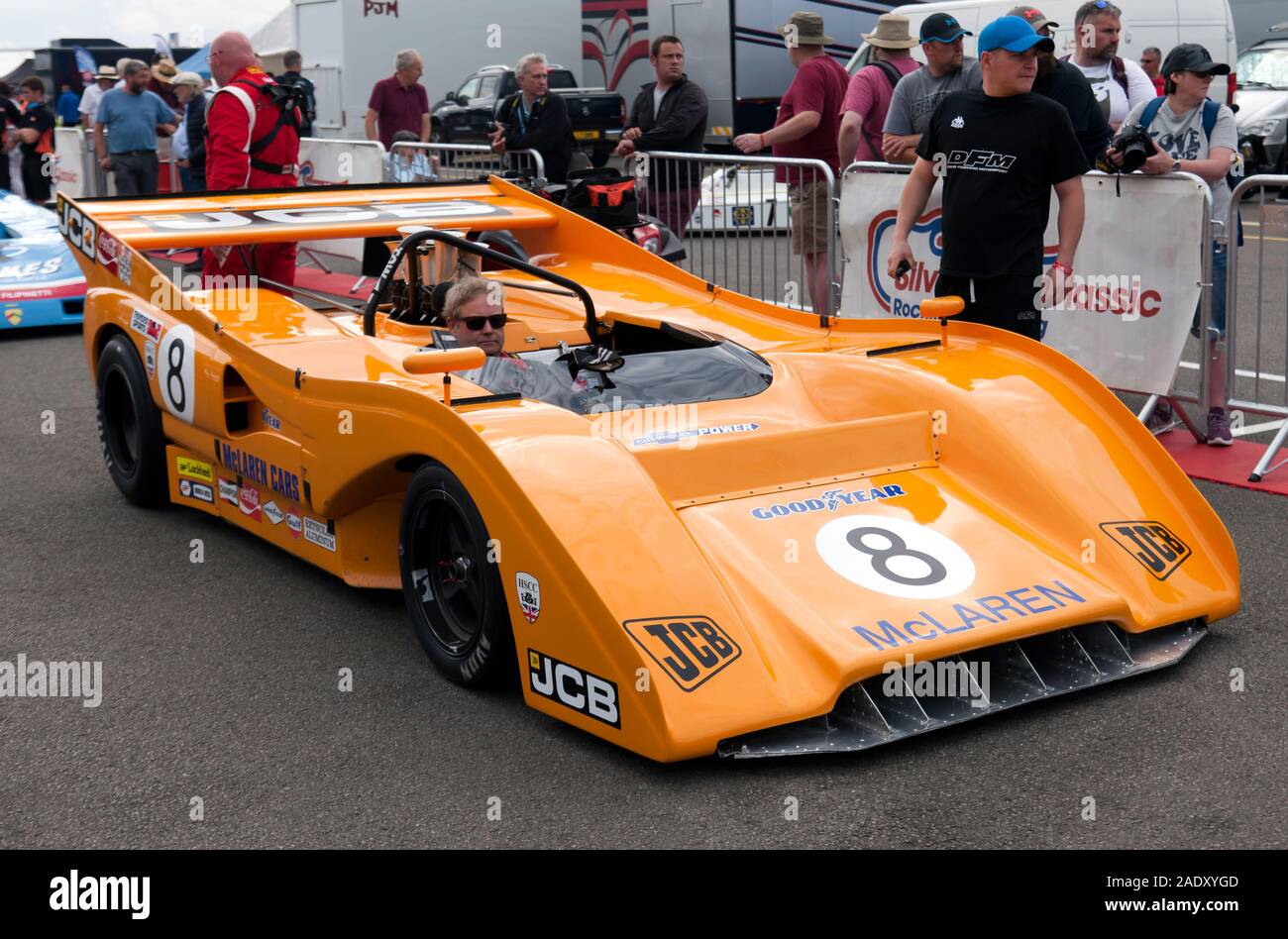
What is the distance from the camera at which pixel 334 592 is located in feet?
16.6

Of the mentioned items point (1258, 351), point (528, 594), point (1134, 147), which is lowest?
point (528, 594)

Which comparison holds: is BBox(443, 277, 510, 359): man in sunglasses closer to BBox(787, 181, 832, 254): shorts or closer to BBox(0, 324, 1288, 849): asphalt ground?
BBox(0, 324, 1288, 849): asphalt ground

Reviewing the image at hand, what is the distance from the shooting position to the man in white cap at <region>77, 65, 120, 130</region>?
15.4 m

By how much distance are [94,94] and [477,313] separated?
1368cm

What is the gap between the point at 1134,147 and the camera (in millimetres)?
6473

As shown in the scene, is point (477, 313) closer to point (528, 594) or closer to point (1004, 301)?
point (528, 594)

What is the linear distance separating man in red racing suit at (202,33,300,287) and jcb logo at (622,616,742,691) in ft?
13.3

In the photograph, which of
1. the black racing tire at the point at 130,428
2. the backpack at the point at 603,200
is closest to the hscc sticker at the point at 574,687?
the black racing tire at the point at 130,428

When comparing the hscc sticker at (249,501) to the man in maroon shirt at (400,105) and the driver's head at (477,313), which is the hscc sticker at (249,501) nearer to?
the driver's head at (477,313)

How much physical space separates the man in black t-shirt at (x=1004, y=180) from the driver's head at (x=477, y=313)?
1.48 metres

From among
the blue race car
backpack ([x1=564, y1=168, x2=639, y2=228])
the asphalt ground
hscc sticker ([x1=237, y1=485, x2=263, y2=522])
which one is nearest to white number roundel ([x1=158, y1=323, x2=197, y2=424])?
hscc sticker ([x1=237, y1=485, x2=263, y2=522])

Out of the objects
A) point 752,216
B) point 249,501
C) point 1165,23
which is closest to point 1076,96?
point 752,216

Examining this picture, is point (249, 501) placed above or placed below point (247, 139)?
below

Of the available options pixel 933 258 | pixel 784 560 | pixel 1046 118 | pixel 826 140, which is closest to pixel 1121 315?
pixel 933 258
